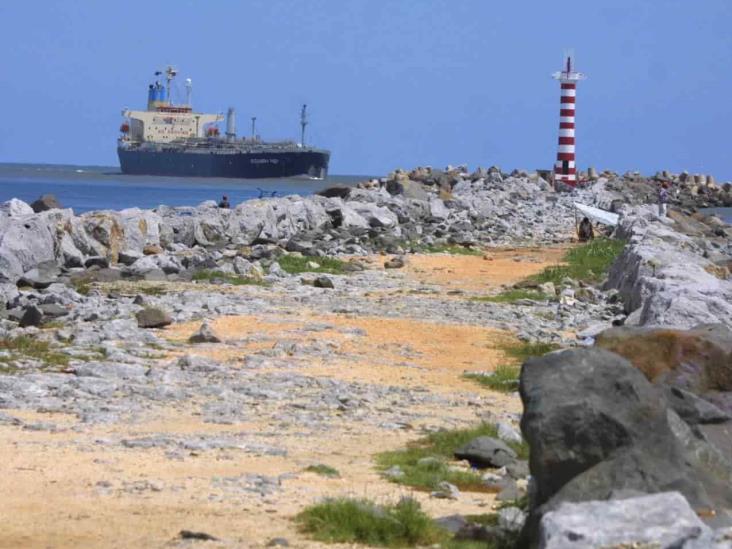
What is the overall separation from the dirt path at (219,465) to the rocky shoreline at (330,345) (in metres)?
0.06

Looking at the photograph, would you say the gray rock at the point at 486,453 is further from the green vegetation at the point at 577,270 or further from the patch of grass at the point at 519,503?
the green vegetation at the point at 577,270

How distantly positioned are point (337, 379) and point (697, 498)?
6.14 meters

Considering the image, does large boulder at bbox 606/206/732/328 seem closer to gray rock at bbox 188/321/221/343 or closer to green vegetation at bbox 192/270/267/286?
gray rock at bbox 188/321/221/343

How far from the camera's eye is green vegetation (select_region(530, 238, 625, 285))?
23.5 m

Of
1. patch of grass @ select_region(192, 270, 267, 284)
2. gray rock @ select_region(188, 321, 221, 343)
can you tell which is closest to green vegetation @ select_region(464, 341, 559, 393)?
gray rock @ select_region(188, 321, 221, 343)

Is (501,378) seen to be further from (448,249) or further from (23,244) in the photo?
(448,249)

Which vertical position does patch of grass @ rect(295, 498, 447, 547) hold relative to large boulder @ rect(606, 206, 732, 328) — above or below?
below

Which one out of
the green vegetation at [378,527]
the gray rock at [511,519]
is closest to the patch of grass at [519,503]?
the gray rock at [511,519]

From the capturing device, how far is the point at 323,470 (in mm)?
8602

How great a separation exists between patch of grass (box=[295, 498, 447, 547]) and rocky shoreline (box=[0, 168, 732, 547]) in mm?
445

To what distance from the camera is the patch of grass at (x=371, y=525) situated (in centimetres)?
704

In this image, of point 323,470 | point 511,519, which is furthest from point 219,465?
point 511,519

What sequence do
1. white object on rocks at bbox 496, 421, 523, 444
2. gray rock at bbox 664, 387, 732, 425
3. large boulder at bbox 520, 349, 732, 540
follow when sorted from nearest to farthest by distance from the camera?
1. large boulder at bbox 520, 349, 732, 540
2. gray rock at bbox 664, 387, 732, 425
3. white object on rocks at bbox 496, 421, 523, 444

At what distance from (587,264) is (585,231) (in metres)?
10.4
